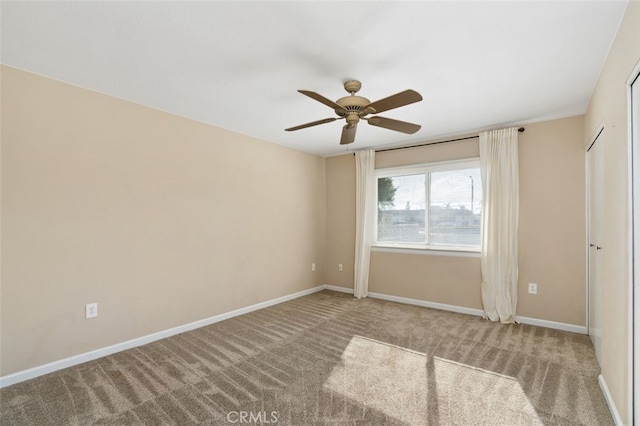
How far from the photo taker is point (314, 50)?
2.06 metres

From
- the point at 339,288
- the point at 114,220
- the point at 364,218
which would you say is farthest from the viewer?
the point at 339,288

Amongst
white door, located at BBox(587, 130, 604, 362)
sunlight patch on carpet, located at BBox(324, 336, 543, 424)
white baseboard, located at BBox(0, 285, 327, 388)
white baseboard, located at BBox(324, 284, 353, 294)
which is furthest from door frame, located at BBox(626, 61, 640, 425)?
white baseboard, located at BBox(324, 284, 353, 294)

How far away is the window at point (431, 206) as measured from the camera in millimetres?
4059

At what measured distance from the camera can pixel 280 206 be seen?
4.64 metres

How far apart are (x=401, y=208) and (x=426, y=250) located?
2.44 ft

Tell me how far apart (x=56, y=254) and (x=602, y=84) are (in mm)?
4583

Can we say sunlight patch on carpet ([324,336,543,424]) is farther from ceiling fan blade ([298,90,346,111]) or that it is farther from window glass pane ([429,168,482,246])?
ceiling fan blade ([298,90,346,111])

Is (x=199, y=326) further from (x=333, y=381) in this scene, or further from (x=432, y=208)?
(x=432, y=208)

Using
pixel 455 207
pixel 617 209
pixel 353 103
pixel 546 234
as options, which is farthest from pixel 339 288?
pixel 617 209

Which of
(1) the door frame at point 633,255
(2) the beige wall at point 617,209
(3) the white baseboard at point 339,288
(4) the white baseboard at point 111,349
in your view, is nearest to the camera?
(1) the door frame at point 633,255

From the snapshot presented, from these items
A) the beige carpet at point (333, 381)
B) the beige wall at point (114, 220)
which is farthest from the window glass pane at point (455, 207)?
the beige wall at point (114, 220)

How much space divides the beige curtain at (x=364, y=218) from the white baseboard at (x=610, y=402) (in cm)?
292

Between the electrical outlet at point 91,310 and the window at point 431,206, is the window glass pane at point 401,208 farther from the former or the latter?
the electrical outlet at point 91,310

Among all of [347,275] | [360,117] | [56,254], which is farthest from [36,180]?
[347,275]
